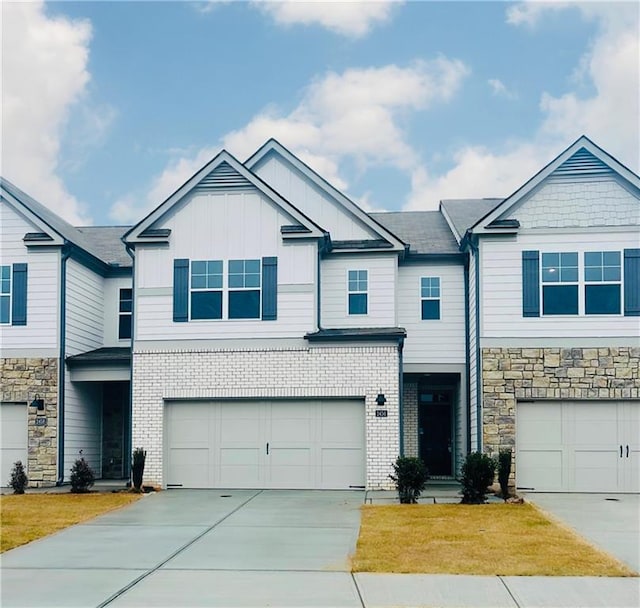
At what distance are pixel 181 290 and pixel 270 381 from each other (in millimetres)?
3143

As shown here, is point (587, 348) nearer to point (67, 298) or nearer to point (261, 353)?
point (261, 353)

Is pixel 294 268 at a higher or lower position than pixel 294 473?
higher

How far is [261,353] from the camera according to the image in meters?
21.0

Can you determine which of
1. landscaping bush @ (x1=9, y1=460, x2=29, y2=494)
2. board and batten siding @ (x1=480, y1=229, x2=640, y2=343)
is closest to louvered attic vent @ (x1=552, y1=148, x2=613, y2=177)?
board and batten siding @ (x1=480, y1=229, x2=640, y2=343)

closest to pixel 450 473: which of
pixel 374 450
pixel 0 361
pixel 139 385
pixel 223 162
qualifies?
pixel 374 450

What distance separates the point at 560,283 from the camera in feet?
67.3

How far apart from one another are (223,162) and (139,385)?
230 inches

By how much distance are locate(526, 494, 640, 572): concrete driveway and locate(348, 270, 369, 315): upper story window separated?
623cm

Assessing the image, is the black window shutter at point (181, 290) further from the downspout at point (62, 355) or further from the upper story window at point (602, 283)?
the upper story window at point (602, 283)

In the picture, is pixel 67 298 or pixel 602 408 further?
pixel 67 298

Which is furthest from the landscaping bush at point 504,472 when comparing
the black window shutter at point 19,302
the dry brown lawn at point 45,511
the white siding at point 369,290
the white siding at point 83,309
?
the black window shutter at point 19,302

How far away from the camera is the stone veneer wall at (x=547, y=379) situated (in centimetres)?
2014

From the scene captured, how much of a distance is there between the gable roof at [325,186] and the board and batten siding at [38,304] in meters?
5.91

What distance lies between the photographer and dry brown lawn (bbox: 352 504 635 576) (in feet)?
35.5
